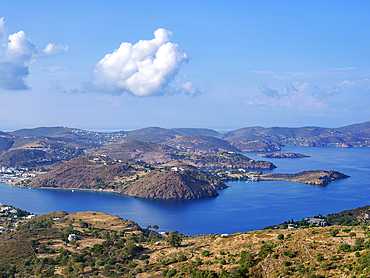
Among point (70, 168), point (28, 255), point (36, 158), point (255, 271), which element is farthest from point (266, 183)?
point (36, 158)

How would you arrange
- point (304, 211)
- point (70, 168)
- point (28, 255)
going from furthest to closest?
point (70, 168) → point (304, 211) → point (28, 255)

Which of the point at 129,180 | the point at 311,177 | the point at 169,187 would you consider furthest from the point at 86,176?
the point at 311,177

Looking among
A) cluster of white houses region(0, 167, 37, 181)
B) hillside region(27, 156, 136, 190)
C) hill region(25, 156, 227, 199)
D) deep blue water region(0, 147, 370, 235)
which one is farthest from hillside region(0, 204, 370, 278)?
cluster of white houses region(0, 167, 37, 181)

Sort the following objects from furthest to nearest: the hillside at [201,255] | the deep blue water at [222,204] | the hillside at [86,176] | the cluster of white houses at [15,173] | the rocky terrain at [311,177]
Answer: the cluster of white houses at [15,173]
the rocky terrain at [311,177]
the hillside at [86,176]
the deep blue water at [222,204]
the hillside at [201,255]

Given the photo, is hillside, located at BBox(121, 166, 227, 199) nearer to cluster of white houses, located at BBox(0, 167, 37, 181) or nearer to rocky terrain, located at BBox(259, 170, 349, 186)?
rocky terrain, located at BBox(259, 170, 349, 186)

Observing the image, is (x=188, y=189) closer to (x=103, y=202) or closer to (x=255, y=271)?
(x=103, y=202)

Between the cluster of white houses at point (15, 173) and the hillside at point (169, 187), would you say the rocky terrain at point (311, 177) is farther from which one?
the cluster of white houses at point (15, 173)

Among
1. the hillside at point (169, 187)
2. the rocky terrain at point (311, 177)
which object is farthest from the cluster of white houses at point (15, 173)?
the rocky terrain at point (311, 177)
